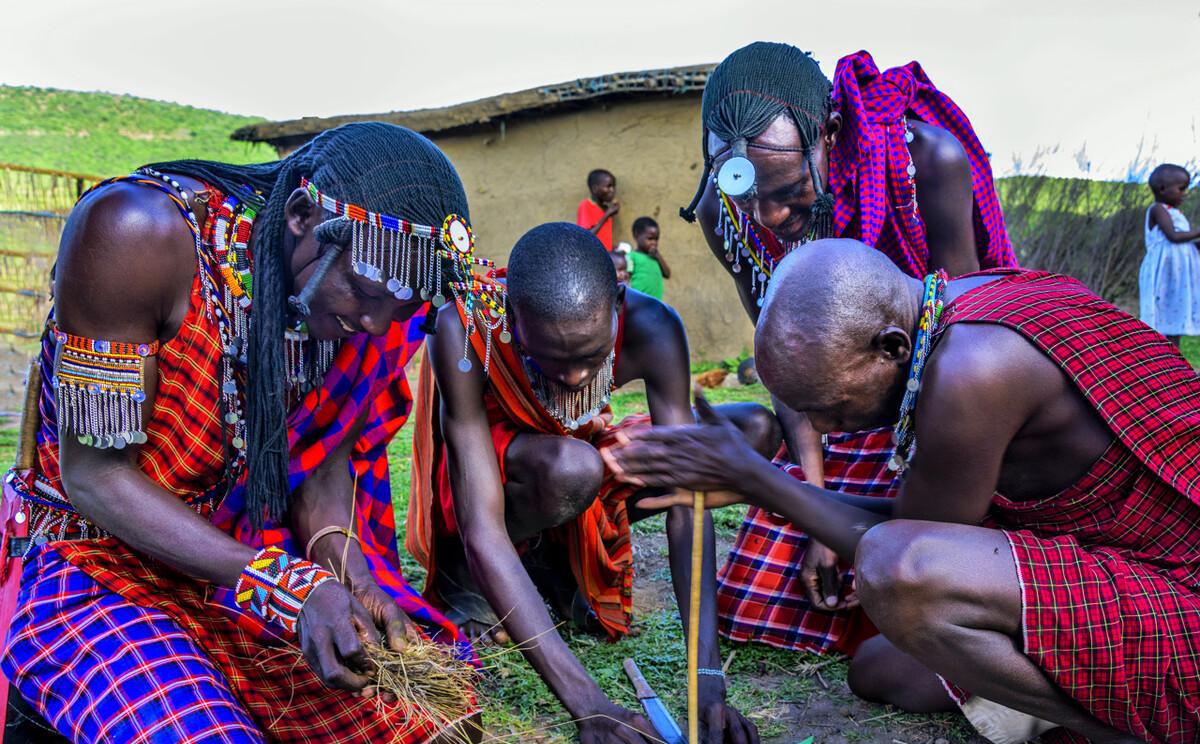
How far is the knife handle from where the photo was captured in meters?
2.42

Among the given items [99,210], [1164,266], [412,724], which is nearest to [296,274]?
[99,210]

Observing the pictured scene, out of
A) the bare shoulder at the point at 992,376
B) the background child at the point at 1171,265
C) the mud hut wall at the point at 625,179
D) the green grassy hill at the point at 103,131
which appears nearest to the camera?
the bare shoulder at the point at 992,376

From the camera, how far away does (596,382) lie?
2762 mm

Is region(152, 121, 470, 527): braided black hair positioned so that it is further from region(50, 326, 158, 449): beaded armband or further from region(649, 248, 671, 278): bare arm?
region(649, 248, 671, 278): bare arm

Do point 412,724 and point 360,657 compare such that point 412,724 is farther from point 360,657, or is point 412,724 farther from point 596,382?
point 596,382

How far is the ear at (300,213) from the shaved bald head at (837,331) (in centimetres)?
100

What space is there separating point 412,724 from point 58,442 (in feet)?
3.28

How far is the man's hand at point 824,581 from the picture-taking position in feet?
8.99

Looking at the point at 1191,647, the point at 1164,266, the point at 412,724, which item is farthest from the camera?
the point at 1164,266

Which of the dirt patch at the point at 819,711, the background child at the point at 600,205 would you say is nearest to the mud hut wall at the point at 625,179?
the background child at the point at 600,205

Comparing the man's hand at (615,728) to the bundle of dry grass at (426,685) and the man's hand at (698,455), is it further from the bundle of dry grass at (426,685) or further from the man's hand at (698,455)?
the man's hand at (698,455)

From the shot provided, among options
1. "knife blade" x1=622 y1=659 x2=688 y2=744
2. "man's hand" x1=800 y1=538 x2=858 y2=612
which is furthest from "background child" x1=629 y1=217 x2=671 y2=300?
"knife blade" x1=622 y1=659 x2=688 y2=744

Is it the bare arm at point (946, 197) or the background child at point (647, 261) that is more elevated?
the bare arm at point (946, 197)

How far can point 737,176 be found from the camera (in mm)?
2572
